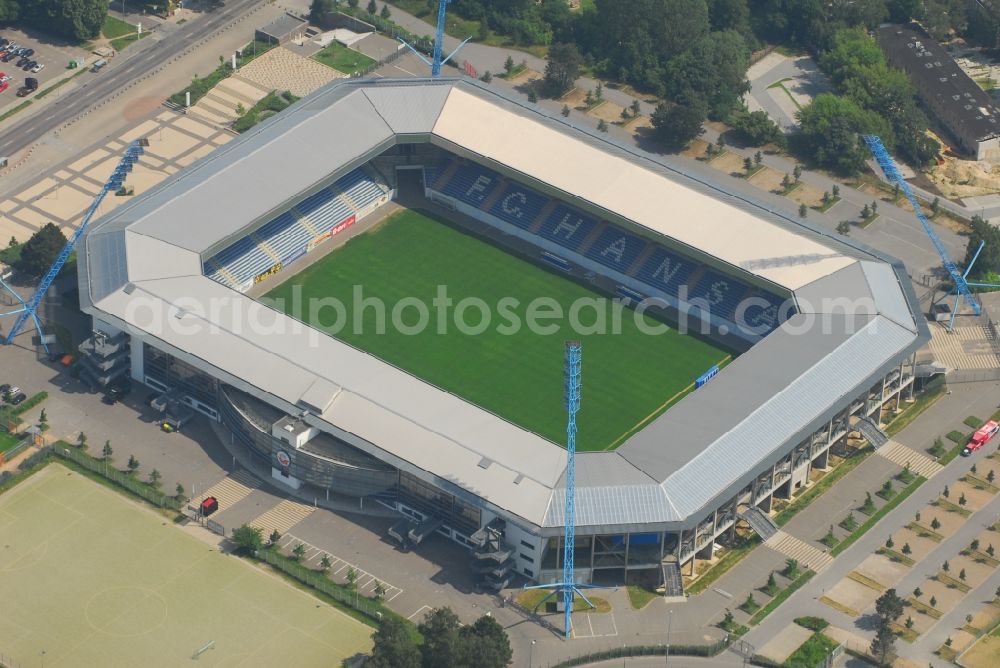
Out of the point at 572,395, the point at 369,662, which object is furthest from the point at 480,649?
the point at 572,395

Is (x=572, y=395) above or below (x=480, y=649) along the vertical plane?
above

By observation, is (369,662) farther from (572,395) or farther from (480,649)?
(572,395)

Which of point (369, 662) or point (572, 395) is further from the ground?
point (572, 395)
